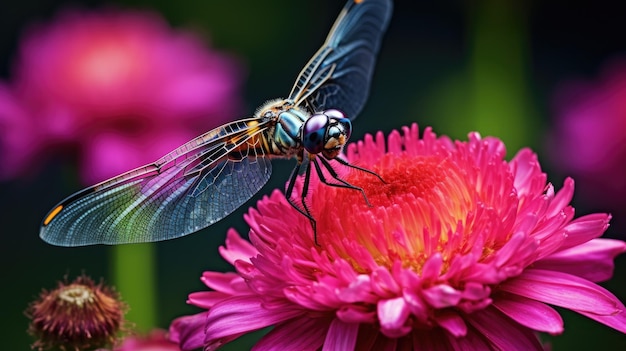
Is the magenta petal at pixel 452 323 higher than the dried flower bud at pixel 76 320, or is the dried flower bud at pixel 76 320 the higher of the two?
the dried flower bud at pixel 76 320

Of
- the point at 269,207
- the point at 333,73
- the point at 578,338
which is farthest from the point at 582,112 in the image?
the point at 269,207

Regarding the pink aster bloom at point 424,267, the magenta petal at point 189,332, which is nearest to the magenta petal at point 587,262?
the pink aster bloom at point 424,267

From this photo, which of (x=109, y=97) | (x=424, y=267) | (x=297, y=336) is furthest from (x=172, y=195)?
(x=109, y=97)

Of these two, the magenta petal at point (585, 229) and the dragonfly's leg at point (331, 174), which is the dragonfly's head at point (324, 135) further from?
the magenta petal at point (585, 229)

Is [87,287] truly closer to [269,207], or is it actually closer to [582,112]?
[269,207]

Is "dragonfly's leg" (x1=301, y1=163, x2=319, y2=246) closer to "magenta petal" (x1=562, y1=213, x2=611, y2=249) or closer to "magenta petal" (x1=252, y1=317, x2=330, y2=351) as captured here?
"magenta petal" (x1=252, y1=317, x2=330, y2=351)

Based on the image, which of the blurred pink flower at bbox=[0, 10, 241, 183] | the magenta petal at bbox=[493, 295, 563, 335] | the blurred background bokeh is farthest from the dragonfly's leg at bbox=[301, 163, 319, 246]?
the blurred pink flower at bbox=[0, 10, 241, 183]
